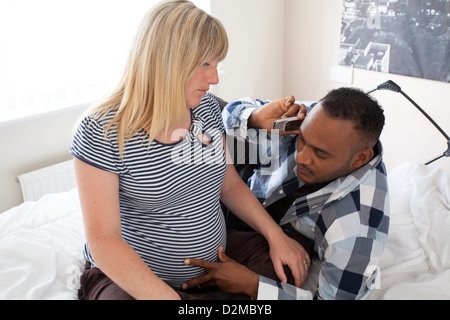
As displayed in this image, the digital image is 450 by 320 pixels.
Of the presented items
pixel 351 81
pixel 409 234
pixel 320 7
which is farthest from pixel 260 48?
pixel 409 234

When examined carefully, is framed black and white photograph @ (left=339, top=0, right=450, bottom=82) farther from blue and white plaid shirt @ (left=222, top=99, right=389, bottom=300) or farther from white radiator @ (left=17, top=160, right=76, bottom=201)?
white radiator @ (left=17, top=160, right=76, bottom=201)

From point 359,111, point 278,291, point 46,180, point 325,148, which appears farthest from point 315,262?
point 46,180

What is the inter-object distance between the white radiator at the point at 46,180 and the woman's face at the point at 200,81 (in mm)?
1210

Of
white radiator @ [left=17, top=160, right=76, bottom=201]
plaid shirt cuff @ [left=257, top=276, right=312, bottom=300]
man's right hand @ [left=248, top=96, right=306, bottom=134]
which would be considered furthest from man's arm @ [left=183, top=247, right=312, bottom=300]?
white radiator @ [left=17, top=160, right=76, bottom=201]

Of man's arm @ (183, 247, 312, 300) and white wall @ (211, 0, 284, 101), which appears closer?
man's arm @ (183, 247, 312, 300)

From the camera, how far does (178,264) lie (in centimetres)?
111

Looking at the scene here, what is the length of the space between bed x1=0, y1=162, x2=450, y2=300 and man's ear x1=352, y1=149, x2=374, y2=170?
33 cm

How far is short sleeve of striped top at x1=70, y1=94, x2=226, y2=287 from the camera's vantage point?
953 mm

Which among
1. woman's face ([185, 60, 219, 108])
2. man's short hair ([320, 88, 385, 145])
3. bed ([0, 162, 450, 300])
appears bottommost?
bed ([0, 162, 450, 300])

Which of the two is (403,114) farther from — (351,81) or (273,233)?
(273,233)

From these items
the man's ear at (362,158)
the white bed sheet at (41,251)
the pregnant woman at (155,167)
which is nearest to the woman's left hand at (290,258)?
the pregnant woman at (155,167)

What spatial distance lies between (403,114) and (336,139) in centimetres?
170

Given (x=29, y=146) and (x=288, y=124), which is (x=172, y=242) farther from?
(x=29, y=146)

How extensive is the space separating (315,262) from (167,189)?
0.54m
